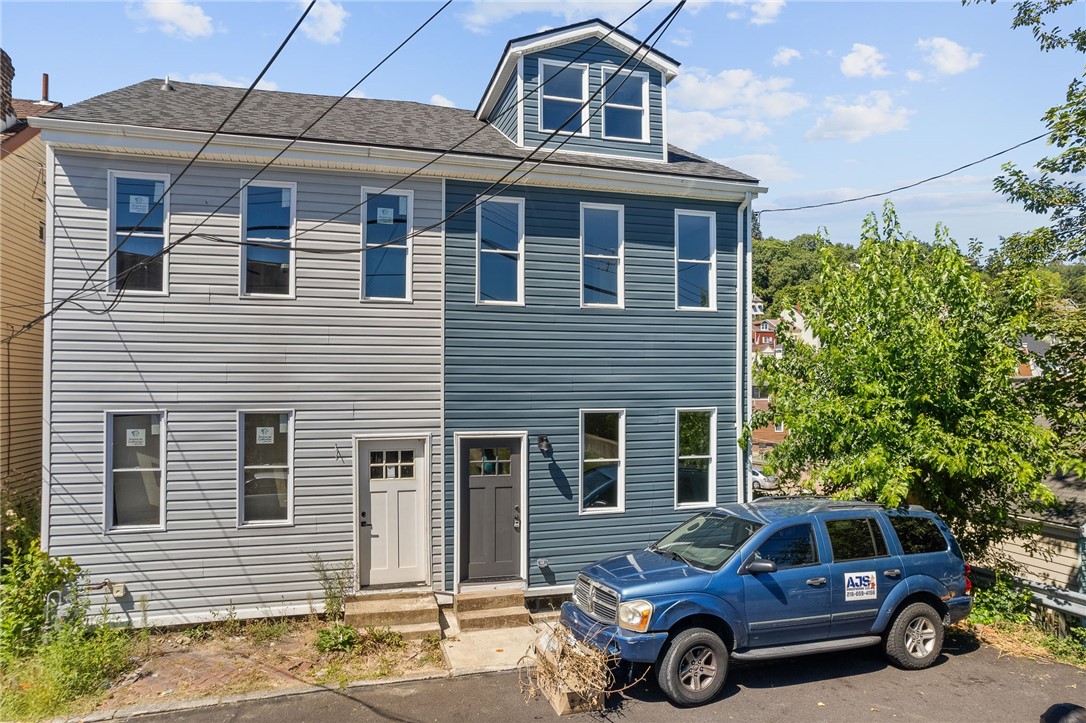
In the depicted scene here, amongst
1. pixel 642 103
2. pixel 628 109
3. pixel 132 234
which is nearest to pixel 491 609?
pixel 132 234

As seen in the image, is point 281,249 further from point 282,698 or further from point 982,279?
point 982,279

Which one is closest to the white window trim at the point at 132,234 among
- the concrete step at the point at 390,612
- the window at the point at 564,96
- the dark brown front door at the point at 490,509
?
the dark brown front door at the point at 490,509

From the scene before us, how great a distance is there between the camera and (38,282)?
12.0 metres

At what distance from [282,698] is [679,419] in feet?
22.8

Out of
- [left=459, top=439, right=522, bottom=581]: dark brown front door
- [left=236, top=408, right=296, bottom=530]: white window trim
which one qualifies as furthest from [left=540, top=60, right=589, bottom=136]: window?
[left=236, top=408, right=296, bottom=530]: white window trim

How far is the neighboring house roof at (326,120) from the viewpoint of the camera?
30.8 feet

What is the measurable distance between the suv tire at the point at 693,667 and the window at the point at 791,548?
104 centimetres

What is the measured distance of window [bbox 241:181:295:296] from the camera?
31.0ft

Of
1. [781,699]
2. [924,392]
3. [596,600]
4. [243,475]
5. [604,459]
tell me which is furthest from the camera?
[604,459]

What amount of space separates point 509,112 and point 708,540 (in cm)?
787

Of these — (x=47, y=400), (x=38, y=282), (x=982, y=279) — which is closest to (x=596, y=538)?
(x=982, y=279)

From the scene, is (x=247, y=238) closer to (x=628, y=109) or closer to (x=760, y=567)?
(x=628, y=109)

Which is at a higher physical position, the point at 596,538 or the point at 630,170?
the point at 630,170

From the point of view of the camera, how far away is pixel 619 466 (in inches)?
425
